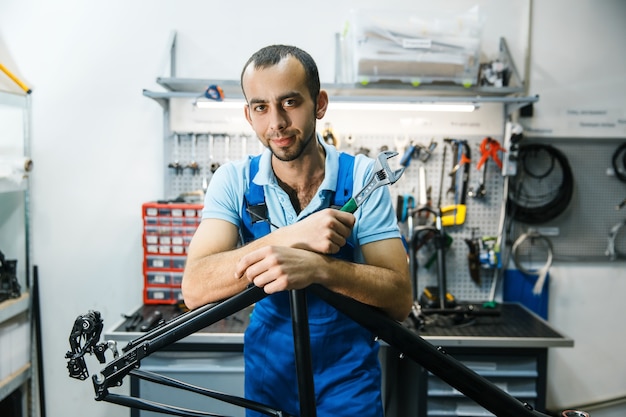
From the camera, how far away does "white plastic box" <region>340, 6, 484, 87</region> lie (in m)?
2.03

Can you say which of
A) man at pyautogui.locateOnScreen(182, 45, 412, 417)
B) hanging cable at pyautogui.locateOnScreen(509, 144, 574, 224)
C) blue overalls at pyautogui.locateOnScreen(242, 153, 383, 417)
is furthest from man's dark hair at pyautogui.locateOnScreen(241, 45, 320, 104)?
hanging cable at pyautogui.locateOnScreen(509, 144, 574, 224)

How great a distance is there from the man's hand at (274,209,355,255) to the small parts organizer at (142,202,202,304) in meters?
1.27

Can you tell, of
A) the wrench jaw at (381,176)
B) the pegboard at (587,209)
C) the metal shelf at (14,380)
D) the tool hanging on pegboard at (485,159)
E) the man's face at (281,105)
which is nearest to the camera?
the wrench jaw at (381,176)

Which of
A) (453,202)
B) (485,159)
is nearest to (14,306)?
(453,202)

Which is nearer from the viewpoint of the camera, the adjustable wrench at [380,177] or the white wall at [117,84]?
the adjustable wrench at [380,177]

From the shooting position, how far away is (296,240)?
0.95 meters

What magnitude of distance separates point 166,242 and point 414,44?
56.4 inches

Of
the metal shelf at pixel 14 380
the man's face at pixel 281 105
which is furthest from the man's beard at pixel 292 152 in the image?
the metal shelf at pixel 14 380

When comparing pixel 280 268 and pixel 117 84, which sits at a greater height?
pixel 117 84

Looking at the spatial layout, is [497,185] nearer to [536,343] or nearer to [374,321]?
[536,343]

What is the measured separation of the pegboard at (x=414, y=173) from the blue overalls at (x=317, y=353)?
114 cm

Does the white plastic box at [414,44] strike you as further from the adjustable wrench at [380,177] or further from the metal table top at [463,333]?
the adjustable wrench at [380,177]

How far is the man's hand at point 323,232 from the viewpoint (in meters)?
0.92

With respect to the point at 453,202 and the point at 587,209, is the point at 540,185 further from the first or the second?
the point at 453,202
